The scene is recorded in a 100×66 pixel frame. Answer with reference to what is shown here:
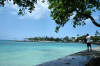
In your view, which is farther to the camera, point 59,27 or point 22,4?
point 59,27

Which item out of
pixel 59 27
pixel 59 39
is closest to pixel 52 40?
pixel 59 39

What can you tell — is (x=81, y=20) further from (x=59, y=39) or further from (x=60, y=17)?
(x=59, y=39)

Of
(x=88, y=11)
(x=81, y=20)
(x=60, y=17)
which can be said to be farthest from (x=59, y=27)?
(x=88, y=11)

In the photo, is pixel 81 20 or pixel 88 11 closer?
pixel 88 11

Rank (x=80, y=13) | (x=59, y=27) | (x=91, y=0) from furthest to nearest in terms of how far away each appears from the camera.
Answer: (x=59, y=27) → (x=80, y=13) → (x=91, y=0)

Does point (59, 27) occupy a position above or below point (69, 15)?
below

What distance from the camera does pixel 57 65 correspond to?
506cm


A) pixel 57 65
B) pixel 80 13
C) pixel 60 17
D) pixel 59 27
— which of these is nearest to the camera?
pixel 57 65

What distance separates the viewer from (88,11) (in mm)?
10266

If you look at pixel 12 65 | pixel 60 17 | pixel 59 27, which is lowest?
pixel 12 65

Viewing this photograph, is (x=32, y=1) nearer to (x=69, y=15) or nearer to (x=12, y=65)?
(x=69, y=15)

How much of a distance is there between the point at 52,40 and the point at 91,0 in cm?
15575

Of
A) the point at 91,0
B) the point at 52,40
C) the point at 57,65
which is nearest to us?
the point at 57,65

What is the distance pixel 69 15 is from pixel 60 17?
867 millimetres
